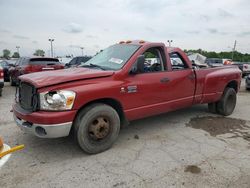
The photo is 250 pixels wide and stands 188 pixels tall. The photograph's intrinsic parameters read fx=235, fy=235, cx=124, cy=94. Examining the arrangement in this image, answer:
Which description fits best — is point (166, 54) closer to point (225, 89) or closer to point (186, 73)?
point (186, 73)

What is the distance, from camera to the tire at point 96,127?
3.57 metres

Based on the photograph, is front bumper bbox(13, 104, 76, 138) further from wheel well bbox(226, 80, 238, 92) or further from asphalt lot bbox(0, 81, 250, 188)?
wheel well bbox(226, 80, 238, 92)

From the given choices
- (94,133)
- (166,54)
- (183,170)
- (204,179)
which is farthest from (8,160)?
(166,54)

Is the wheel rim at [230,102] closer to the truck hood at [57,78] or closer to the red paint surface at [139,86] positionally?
the red paint surface at [139,86]

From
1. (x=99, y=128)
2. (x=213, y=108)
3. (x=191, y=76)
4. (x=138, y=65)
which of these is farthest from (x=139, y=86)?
(x=213, y=108)

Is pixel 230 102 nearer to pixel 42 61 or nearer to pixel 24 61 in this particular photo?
pixel 42 61

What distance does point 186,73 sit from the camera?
5.08m

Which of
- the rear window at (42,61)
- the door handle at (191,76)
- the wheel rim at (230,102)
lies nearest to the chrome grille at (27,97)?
the door handle at (191,76)

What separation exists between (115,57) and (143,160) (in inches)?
79.2

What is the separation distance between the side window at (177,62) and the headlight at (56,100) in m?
2.63

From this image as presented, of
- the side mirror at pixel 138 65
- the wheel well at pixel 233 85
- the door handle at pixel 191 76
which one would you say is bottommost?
the wheel well at pixel 233 85

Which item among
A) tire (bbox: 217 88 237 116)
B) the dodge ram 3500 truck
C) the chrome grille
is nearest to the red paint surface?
the dodge ram 3500 truck

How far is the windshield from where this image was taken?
168 inches

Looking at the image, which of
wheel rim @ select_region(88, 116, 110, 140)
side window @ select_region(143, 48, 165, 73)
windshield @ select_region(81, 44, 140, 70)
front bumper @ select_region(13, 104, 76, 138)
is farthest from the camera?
side window @ select_region(143, 48, 165, 73)
